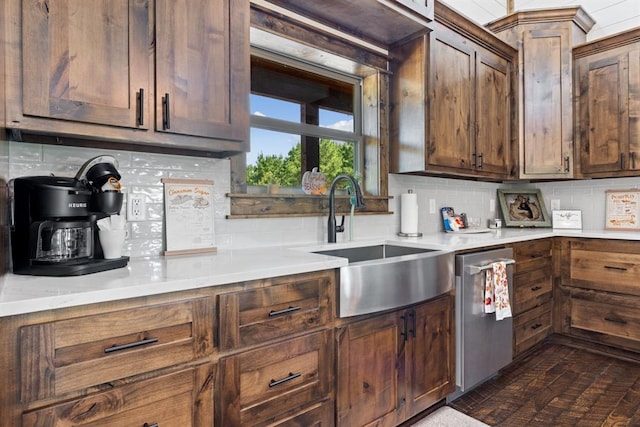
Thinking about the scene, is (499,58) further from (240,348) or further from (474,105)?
(240,348)

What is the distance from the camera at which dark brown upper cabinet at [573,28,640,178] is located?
2918mm

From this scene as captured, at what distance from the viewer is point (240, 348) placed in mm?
1260

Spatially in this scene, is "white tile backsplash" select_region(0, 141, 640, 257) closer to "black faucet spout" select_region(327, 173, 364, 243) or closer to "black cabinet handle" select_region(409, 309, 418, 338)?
"black faucet spout" select_region(327, 173, 364, 243)

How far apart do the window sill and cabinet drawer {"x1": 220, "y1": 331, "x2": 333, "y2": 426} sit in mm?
828

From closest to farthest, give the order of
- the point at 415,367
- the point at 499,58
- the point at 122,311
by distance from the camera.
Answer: the point at 122,311, the point at 415,367, the point at 499,58

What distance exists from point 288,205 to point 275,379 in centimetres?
107

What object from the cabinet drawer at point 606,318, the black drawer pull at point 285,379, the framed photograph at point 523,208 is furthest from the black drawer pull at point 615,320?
the black drawer pull at point 285,379

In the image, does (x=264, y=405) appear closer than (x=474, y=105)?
Yes

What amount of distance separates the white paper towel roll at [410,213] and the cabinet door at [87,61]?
6.03 ft

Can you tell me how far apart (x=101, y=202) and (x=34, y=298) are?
48cm

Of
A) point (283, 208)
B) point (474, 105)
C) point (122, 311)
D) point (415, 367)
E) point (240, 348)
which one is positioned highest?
point (474, 105)

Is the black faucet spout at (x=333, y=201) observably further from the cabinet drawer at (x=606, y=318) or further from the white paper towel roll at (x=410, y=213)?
the cabinet drawer at (x=606, y=318)

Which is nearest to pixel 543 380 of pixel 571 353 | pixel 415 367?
pixel 571 353

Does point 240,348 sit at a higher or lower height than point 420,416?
higher
